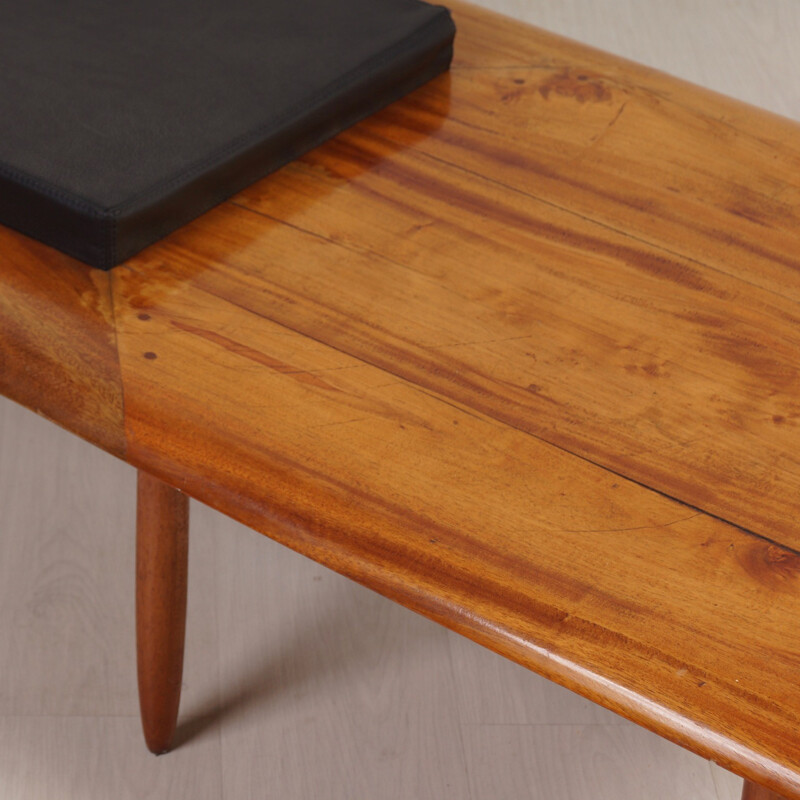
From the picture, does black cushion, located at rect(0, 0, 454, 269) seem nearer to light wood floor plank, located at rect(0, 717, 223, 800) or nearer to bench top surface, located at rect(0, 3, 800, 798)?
bench top surface, located at rect(0, 3, 800, 798)

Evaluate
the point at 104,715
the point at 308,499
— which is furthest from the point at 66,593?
the point at 308,499

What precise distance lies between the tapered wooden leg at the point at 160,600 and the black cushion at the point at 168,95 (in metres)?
0.19

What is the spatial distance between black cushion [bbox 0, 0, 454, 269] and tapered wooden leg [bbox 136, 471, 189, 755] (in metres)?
0.19

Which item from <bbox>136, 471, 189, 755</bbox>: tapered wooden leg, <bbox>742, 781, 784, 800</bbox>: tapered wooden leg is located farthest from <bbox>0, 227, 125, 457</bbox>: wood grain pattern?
<bbox>742, 781, 784, 800</bbox>: tapered wooden leg

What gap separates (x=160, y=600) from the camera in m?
0.93

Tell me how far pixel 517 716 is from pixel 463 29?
2.22ft

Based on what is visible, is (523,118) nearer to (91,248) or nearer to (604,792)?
(91,248)

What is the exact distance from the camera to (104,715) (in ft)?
3.51

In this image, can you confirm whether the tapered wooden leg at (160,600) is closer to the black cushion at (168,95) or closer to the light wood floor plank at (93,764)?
the light wood floor plank at (93,764)

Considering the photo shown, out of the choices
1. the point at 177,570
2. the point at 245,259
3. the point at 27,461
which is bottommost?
the point at 27,461

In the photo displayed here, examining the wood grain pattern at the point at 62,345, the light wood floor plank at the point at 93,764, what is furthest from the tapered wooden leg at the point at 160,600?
the wood grain pattern at the point at 62,345

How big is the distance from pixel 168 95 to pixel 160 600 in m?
0.40

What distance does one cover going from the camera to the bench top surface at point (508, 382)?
61 centimetres

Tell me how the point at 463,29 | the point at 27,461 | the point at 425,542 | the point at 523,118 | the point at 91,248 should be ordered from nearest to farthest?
the point at 425,542 → the point at 91,248 → the point at 523,118 → the point at 463,29 → the point at 27,461
